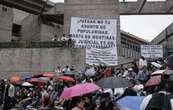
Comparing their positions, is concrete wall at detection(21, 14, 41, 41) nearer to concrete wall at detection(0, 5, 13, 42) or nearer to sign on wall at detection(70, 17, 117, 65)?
concrete wall at detection(0, 5, 13, 42)

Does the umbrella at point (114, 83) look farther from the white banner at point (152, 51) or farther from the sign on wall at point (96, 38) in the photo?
the sign on wall at point (96, 38)

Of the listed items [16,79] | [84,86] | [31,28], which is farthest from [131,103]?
[31,28]

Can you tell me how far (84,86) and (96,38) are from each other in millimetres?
14715

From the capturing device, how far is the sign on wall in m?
21.8

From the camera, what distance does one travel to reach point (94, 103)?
312 inches

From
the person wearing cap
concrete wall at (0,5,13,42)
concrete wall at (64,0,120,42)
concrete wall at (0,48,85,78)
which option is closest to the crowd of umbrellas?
concrete wall at (0,48,85,78)

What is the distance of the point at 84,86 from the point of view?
823 centimetres

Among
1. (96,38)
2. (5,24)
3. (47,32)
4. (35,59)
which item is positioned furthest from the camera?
(47,32)

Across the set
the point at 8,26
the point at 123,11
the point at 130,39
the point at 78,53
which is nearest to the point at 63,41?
the point at 78,53

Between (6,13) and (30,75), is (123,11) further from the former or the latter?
(30,75)

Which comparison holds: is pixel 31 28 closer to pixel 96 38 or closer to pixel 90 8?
pixel 90 8

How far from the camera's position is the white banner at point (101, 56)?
21.6 metres

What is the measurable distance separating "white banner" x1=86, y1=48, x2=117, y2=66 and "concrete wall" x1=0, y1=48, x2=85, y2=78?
0.71 meters

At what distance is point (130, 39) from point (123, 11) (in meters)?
20.7
